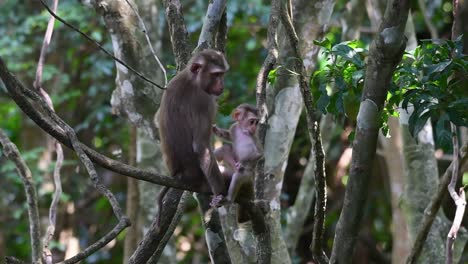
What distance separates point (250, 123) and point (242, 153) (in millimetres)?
290

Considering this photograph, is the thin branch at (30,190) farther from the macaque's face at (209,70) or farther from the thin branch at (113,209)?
the thin branch at (113,209)

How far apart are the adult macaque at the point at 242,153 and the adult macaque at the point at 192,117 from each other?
12cm

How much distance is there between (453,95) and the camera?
3996 mm

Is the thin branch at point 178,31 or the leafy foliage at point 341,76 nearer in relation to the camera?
the leafy foliage at point 341,76

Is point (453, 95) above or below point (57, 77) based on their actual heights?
below

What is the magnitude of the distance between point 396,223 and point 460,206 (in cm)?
543

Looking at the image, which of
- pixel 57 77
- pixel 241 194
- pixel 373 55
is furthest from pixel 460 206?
pixel 57 77

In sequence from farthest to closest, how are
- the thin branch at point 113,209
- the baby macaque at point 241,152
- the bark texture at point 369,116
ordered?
the baby macaque at point 241,152
the thin branch at point 113,209
the bark texture at point 369,116

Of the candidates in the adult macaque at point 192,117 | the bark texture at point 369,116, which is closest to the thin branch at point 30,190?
the adult macaque at point 192,117

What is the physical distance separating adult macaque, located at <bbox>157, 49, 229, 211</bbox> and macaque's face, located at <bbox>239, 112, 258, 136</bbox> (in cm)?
41

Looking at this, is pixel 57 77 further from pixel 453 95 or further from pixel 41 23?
pixel 453 95

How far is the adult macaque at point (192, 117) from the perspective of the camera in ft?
15.6

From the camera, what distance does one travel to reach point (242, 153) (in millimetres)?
5020

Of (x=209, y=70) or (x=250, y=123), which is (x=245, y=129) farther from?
(x=209, y=70)
